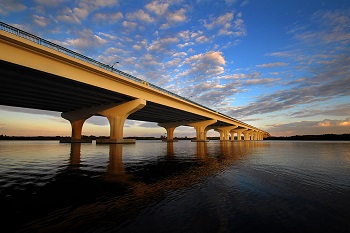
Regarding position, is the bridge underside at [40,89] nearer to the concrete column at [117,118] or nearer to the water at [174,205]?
the concrete column at [117,118]

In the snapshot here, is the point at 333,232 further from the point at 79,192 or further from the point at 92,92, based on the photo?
the point at 92,92

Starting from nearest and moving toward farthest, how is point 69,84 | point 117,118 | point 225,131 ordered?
1. point 69,84
2. point 117,118
3. point 225,131

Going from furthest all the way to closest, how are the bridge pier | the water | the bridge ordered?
the bridge pier
the bridge
the water

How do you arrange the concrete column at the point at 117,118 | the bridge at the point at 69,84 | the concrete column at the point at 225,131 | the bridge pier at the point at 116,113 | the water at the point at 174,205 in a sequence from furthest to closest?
1. the concrete column at the point at 225,131
2. the concrete column at the point at 117,118
3. the bridge pier at the point at 116,113
4. the bridge at the point at 69,84
5. the water at the point at 174,205

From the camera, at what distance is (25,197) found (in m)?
5.35

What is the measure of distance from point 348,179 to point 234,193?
18.5 ft

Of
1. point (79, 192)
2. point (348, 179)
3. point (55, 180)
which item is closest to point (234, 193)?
point (79, 192)

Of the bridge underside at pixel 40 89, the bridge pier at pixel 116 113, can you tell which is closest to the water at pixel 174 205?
the bridge underside at pixel 40 89

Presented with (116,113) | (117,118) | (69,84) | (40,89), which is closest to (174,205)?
(69,84)

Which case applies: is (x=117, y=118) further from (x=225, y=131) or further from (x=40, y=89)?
(x=225, y=131)

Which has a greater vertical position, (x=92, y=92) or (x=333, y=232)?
(x=92, y=92)

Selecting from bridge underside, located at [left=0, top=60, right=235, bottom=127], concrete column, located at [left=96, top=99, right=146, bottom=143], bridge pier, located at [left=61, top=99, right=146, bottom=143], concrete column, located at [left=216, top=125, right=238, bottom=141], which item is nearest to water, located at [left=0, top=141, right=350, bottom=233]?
bridge underside, located at [left=0, top=60, right=235, bottom=127]

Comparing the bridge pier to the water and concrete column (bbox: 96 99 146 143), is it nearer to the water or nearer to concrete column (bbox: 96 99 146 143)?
concrete column (bbox: 96 99 146 143)

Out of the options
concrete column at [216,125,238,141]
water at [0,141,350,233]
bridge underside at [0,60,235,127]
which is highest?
bridge underside at [0,60,235,127]
